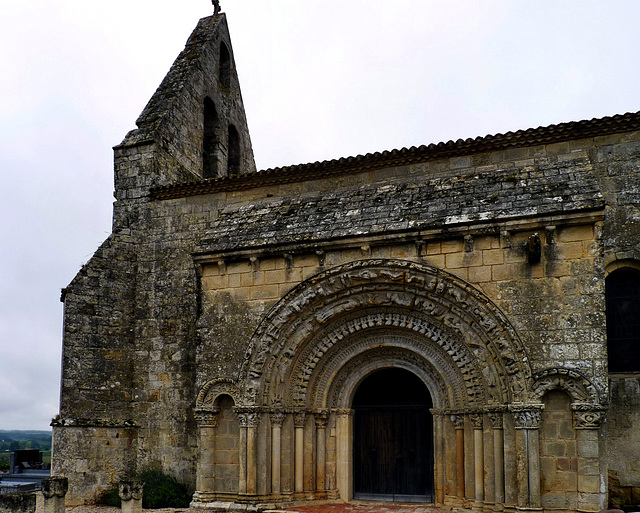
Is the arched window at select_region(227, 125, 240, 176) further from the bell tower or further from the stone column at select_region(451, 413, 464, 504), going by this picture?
the stone column at select_region(451, 413, 464, 504)

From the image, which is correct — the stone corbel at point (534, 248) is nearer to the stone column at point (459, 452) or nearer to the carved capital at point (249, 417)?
the stone column at point (459, 452)

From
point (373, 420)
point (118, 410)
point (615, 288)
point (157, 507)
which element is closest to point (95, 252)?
point (118, 410)

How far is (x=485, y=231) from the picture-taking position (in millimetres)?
8555

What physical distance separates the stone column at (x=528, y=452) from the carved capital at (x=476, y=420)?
620 millimetres

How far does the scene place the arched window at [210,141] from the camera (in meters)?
14.5

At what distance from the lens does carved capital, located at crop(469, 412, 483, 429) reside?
855 cm

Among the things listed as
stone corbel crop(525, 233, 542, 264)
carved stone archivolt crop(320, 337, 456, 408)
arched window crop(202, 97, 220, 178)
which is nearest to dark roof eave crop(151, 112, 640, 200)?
stone corbel crop(525, 233, 542, 264)

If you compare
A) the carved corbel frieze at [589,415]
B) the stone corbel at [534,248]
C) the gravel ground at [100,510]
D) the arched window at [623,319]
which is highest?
the stone corbel at [534,248]

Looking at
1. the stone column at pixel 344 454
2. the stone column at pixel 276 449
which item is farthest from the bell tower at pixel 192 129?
the stone column at pixel 344 454

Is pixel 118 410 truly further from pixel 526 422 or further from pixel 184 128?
pixel 526 422

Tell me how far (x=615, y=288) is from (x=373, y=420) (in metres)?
4.04

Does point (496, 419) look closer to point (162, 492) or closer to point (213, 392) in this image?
point (213, 392)

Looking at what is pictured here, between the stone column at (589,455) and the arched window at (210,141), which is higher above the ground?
the arched window at (210,141)

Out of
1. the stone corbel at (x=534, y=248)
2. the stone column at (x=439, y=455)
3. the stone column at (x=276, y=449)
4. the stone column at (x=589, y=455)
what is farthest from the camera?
the stone column at (x=276, y=449)
